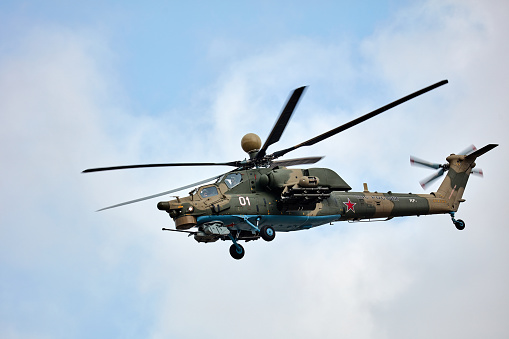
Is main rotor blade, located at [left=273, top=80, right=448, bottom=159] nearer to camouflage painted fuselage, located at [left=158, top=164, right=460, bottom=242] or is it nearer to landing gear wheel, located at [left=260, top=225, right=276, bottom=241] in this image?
camouflage painted fuselage, located at [left=158, top=164, right=460, bottom=242]

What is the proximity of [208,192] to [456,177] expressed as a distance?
15.2 metres

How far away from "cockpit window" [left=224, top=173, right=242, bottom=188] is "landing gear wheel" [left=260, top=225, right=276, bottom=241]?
239 cm

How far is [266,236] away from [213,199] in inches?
110

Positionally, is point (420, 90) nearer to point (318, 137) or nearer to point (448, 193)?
point (318, 137)

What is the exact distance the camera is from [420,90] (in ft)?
78.3

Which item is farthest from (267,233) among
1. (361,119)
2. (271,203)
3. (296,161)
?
(361,119)

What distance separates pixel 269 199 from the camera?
90.5 ft

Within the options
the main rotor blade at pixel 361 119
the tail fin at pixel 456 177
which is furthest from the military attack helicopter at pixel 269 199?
the tail fin at pixel 456 177

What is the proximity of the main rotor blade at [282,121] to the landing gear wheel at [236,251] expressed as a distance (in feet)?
13.7

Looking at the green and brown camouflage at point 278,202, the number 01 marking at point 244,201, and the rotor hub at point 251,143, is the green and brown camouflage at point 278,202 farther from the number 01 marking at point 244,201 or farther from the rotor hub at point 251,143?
the rotor hub at point 251,143

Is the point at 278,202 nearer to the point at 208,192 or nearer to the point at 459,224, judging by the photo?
the point at 208,192

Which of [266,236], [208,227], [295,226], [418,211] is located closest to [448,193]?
[418,211]

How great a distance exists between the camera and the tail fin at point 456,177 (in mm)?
33500

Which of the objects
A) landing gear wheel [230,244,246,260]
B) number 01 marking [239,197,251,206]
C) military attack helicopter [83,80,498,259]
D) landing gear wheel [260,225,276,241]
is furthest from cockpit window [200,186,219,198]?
landing gear wheel [260,225,276,241]
